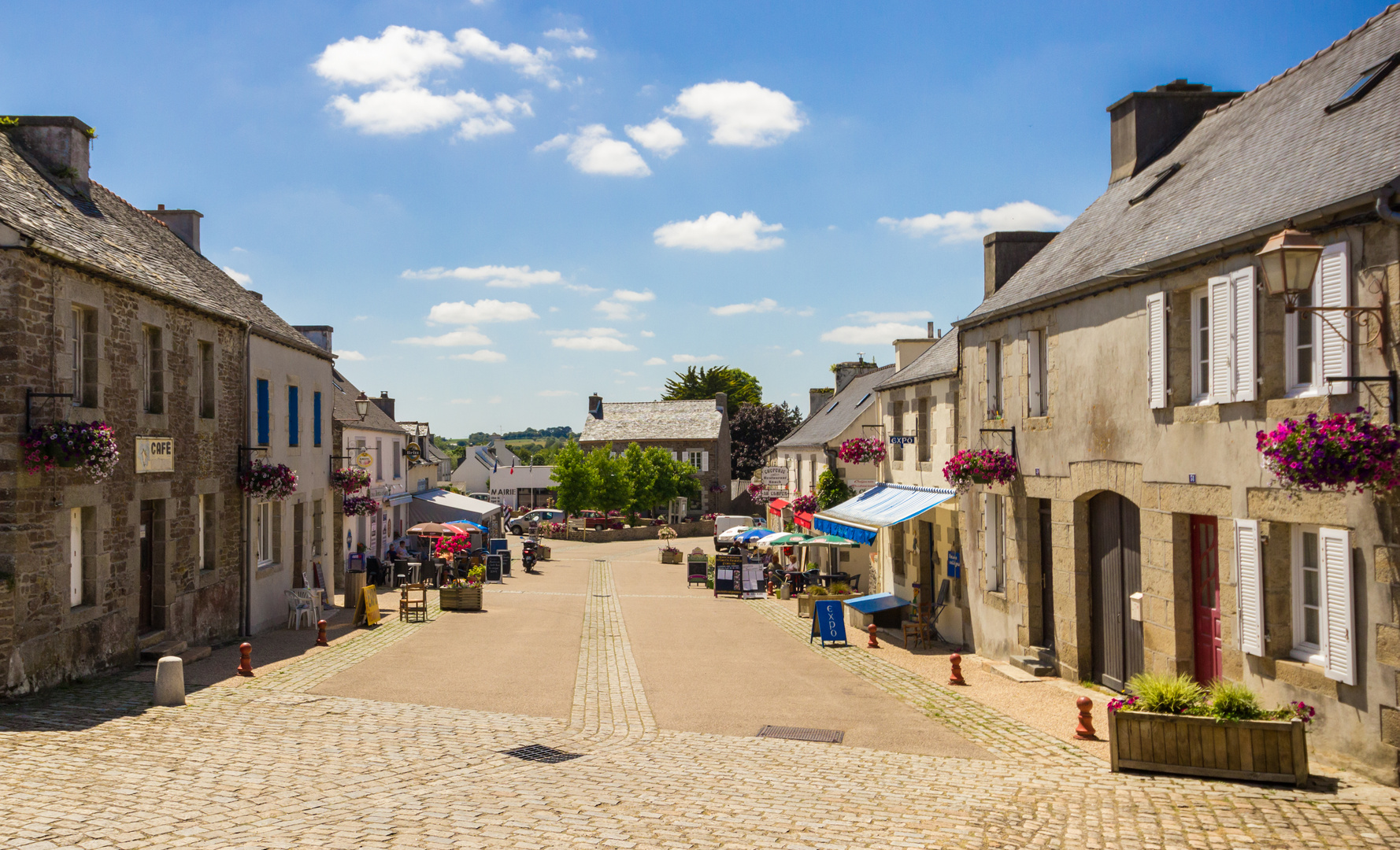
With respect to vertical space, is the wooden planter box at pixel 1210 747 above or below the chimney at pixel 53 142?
below

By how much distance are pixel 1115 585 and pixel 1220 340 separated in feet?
13.2

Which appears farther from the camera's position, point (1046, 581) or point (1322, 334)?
point (1046, 581)

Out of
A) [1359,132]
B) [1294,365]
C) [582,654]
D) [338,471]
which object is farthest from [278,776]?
[338,471]

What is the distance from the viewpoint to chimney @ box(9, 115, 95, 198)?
47.7 ft

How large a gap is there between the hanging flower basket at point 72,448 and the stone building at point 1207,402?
12352mm

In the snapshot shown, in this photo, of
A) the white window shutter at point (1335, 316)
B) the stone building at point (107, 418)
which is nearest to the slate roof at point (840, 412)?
the stone building at point (107, 418)

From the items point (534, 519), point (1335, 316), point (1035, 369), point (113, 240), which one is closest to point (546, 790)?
point (1335, 316)

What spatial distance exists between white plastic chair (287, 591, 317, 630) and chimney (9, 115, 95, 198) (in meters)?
8.42

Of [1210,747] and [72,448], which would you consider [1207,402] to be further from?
[72,448]

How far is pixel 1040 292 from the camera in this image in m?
13.9

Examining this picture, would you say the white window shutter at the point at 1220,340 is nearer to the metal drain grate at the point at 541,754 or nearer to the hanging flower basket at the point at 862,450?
the metal drain grate at the point at 541,754

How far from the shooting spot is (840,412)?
35.6 metres

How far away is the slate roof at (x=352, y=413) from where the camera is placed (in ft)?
92.2

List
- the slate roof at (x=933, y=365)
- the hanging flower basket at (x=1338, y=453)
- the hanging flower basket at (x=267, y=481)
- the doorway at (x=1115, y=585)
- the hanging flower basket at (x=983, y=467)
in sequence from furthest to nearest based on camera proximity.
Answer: the slate roof at (x=933, y=365), the hanging flower basket at (x=267, y=481), the hanging flower basket at (x=983, y=467), the doorway at (x=1115, y=585), the hanging flower basket at (x=1338, y=453)
